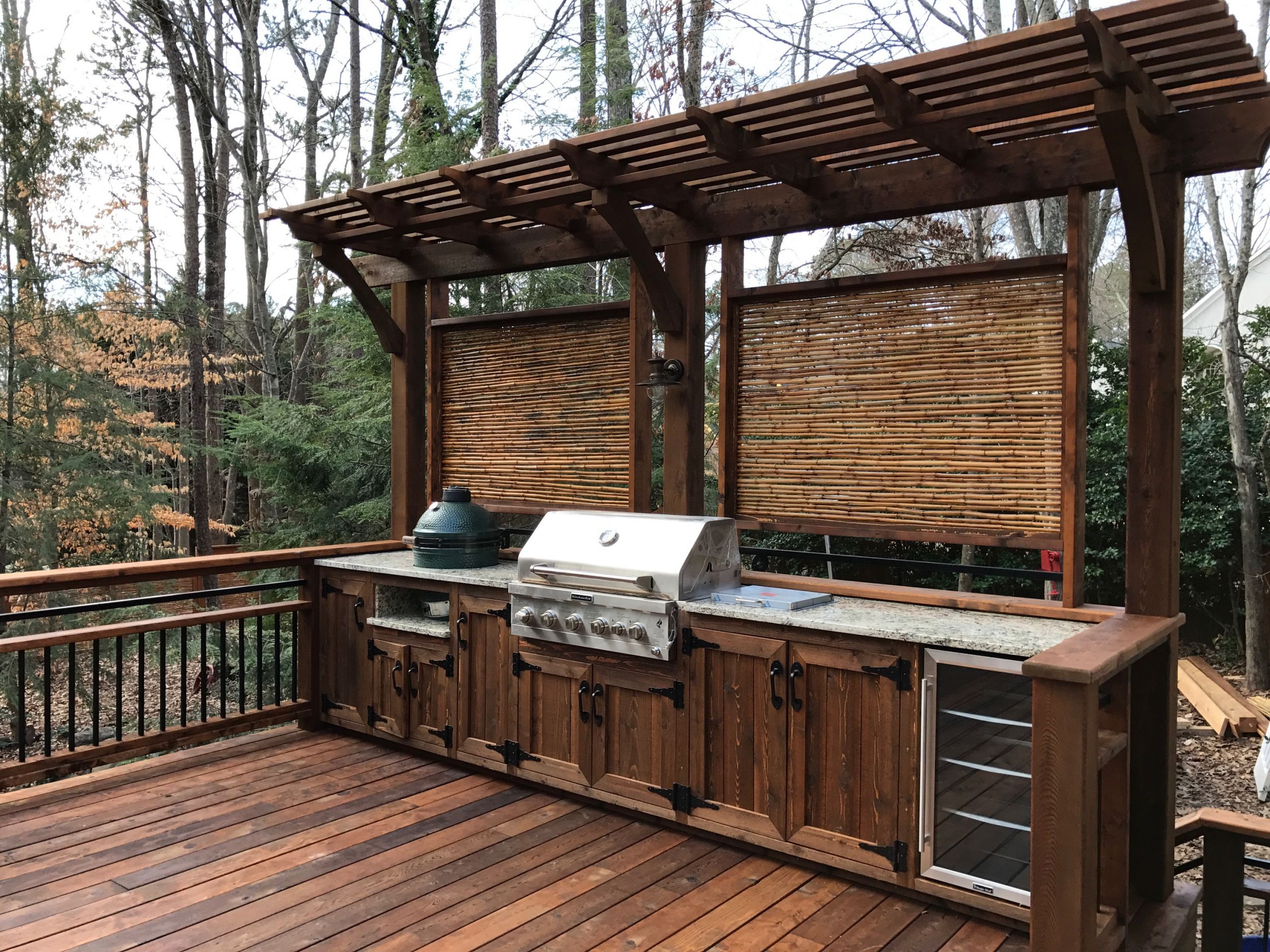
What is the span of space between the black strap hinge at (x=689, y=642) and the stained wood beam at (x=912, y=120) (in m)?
1.73

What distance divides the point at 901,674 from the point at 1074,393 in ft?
3.50

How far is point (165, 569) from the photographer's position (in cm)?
390


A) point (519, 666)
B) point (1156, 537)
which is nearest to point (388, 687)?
point (519, 666)

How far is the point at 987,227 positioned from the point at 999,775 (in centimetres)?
710

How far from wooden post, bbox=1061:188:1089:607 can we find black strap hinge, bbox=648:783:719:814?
1.37m

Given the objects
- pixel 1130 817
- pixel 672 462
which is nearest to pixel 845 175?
pixel 672 462

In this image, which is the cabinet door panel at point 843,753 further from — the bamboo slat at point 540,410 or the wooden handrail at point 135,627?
the wooden handrail at point 135,627

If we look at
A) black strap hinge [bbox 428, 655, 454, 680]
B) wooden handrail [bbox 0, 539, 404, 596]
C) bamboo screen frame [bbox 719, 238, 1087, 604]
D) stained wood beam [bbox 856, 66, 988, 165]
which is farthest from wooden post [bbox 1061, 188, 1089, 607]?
wooden handrail [bbox 0, 539, 404, 596]

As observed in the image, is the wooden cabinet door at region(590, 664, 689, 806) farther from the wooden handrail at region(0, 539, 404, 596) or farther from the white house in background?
the white house in background

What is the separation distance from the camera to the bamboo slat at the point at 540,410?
13.8 ft

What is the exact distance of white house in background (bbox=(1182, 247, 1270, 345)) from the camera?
9992 millimetres

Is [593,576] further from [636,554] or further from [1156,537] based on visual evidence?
[1156,537]

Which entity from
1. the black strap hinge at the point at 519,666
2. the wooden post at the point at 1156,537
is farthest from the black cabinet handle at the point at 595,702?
the wooden post at the point at 1156,537

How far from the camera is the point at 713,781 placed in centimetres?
322
